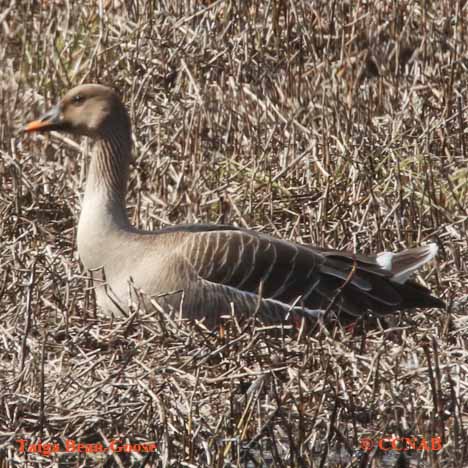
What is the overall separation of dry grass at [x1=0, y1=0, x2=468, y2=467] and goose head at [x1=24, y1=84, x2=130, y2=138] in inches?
25.5

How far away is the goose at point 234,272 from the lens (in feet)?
18.8

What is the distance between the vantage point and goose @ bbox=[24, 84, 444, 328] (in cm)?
574

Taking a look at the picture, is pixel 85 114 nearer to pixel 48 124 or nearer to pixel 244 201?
pixel 48 124

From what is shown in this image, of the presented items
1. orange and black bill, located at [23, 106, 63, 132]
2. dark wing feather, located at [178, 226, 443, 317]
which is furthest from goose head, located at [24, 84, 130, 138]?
dark wing feather, located at [178, 226, 443, 317]

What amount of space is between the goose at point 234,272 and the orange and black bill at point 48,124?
1.69ft

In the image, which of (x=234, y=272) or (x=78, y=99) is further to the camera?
(x=78, y=99)

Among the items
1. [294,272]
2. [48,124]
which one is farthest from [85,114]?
[294,272]

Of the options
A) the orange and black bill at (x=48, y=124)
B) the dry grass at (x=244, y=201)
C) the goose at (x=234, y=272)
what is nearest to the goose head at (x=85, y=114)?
the orange and black bill at (x=48, y=124)

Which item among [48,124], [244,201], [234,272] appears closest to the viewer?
[234,272]

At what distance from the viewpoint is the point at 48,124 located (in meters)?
6.31

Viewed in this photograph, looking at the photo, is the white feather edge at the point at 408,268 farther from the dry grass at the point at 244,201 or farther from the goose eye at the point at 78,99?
the goose eye at the point at 78,99

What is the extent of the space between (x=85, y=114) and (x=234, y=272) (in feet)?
4.00

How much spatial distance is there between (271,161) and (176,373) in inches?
112

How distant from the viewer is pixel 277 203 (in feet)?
23.1
